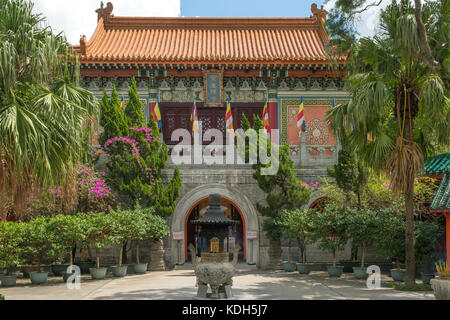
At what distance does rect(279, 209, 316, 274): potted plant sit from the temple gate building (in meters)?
1.48

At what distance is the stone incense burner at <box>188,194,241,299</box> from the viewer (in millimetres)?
11125

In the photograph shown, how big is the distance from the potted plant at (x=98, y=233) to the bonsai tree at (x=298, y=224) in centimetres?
560

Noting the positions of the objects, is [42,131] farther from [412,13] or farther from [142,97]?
[142,97]

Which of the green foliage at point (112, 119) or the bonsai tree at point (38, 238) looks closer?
the bonsai tree at point (38, 238)

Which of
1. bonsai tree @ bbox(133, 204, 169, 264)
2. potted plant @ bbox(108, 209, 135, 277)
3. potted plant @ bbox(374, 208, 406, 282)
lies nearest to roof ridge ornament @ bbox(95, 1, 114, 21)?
bonsai tree @ bbox(133, 204, 169, 264)

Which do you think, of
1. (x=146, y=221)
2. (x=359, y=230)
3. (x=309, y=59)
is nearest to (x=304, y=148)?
(x=309, y=59)

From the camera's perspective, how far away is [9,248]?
14.1 m

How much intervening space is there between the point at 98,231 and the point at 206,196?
5.01 m

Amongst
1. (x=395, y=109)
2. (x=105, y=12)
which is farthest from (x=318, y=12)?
(x=395, y=109)

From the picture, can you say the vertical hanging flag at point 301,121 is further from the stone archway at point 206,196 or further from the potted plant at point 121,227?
the potted plant at point 121,227

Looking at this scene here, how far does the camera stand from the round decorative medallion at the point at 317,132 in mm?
20000

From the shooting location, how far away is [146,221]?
16469mm

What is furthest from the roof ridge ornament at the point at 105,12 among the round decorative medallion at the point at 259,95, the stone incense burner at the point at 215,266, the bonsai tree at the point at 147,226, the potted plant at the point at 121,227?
the stone incense burner at the point at 215,266

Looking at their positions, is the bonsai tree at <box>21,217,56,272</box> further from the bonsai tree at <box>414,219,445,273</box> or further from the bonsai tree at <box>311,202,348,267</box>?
the bonsai tree at <box>414,219,445,273</box>
